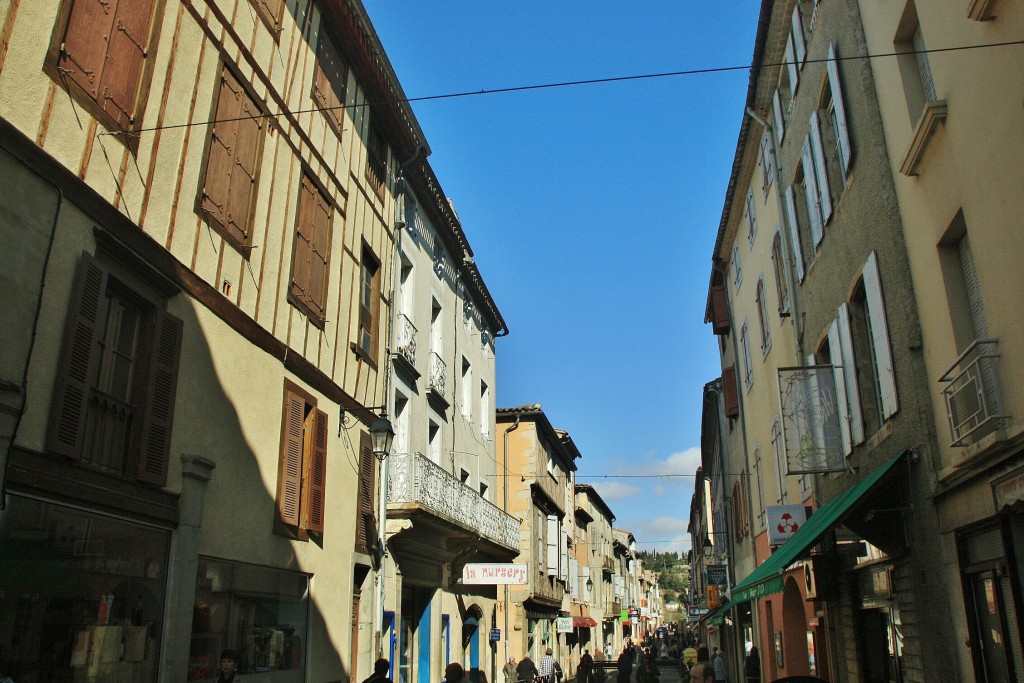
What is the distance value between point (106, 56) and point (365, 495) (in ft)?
28.1

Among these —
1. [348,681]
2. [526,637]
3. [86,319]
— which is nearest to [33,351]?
[86,319]

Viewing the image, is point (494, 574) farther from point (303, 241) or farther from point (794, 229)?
point (794, 229)

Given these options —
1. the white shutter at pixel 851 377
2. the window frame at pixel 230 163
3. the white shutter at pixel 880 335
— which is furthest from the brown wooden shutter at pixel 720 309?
the window frame at pixel 230 163

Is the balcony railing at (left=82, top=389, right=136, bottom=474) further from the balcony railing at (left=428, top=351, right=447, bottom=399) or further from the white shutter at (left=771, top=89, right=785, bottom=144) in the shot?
the white shutter at (left=771, top=89, right=785, bottom=144)

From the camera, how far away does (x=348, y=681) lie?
1277cm

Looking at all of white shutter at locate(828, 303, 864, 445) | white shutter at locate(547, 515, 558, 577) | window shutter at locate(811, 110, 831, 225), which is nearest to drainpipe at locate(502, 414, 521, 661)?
white shutter at locate(547, 515, 558, 577)

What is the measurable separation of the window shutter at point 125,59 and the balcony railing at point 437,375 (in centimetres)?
1089

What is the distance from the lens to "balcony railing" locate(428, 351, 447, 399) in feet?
61.6

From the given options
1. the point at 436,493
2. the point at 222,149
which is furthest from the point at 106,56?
the point at 436,493

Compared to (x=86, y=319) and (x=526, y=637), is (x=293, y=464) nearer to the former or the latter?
→ (x=86, y=319)

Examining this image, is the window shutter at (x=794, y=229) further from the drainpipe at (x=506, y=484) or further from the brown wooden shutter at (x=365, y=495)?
the drainpipe at (x=506, y=484)

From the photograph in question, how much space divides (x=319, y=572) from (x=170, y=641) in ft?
12.7

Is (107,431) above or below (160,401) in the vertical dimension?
below

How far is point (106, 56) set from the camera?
7.89 m
